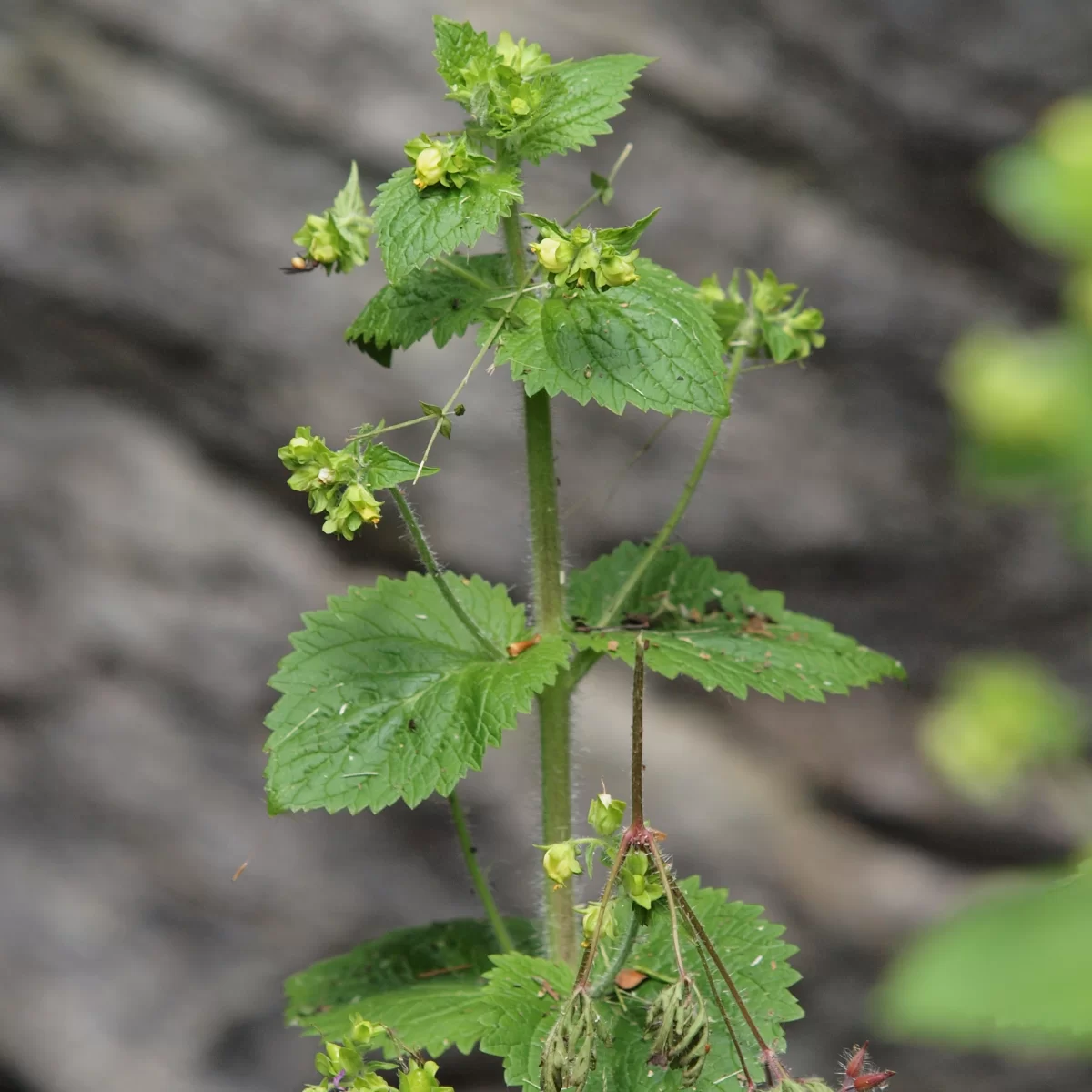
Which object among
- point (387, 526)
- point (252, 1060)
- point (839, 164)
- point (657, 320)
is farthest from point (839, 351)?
point (252, 1060)

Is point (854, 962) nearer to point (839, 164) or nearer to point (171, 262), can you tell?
point (839, 164)

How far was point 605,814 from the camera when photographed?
754mm

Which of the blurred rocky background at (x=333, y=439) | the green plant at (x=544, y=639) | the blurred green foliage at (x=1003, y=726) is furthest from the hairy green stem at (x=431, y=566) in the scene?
the blurred rocky background at (x=333, y=439)

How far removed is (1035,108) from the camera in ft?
6.81

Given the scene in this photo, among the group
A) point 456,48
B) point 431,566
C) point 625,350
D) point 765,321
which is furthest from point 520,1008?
point 456,48

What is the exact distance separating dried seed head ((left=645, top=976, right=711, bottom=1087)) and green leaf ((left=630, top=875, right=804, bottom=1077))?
0.37ft

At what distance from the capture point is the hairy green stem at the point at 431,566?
32.4 inches

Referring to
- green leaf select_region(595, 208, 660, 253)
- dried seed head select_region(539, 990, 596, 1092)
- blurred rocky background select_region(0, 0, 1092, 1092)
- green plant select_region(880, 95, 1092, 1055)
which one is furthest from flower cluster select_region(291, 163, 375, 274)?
blurred rocky background select_region(0, 0, 1092, 1092)

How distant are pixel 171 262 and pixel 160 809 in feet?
3.36

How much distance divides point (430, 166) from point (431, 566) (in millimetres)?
287

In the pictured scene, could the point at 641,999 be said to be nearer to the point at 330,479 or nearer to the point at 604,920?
the point at 604,920

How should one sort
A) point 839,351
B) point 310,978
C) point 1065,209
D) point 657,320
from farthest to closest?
point 839,351, point 310,978, point 657,320, point 1065,209

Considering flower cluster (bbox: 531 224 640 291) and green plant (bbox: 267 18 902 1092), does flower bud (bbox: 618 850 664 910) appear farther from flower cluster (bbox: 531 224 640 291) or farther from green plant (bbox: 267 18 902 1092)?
flower cluster (bbox: 531 224 640 291)

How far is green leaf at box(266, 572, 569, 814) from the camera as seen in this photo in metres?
0.86
